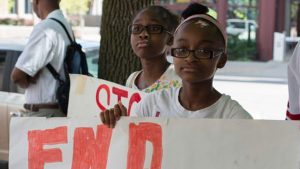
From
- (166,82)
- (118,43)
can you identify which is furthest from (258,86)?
(166,82)

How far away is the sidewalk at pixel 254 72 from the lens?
16391 millimetres

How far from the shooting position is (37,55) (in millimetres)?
4078

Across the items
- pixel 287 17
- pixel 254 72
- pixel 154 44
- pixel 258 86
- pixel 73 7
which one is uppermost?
pixel 73 7

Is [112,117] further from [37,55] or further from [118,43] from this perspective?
[118,43]

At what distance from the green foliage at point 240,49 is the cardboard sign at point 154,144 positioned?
793 inches

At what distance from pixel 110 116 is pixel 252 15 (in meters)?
21.6

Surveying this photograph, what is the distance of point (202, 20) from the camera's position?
7.66 ft

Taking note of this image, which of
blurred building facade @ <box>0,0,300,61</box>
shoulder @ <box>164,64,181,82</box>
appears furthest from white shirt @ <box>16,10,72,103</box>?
blurred building facade @ <box>0,0,300,61</box>

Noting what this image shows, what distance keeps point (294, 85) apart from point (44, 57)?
209cm

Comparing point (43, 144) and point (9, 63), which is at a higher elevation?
point (9, 63)

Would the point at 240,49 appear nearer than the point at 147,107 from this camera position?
No

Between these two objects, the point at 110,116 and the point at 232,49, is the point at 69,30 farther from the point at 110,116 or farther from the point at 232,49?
the point at 232,49

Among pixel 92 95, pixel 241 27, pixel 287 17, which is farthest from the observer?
pixel 287 17

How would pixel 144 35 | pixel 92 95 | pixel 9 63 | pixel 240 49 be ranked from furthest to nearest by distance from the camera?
1. pixel 240 49
2. pixel 9 63
3. pixel 92 95
4. pixel 144 35
